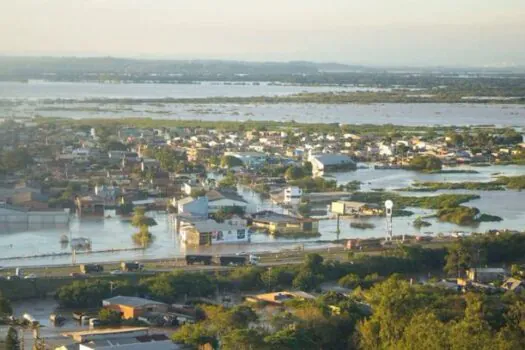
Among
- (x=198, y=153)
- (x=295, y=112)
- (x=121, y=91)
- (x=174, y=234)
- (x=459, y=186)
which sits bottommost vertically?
(x=121, y=91)

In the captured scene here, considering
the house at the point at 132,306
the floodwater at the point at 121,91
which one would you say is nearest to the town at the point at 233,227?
the house at the point at 132,306

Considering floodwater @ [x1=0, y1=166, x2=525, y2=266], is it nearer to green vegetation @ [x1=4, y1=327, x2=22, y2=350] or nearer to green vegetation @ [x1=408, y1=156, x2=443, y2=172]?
green vegetation @ [x1=408, y1=156, x2=443, y2=172]

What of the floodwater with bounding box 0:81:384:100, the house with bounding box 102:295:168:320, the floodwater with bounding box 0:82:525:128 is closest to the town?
the house with bounding box 102:295:168:320

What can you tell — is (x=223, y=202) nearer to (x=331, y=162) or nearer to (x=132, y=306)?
(x=132, y=306)

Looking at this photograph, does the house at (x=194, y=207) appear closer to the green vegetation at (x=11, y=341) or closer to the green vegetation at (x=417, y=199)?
the green vegetation at (x=417, y=199)

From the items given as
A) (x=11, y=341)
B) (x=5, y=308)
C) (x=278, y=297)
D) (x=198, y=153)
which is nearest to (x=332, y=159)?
(x=198, y=153)

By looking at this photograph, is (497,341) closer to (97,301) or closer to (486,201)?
(97,301)

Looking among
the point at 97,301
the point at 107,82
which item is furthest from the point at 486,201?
the point at 107,82
